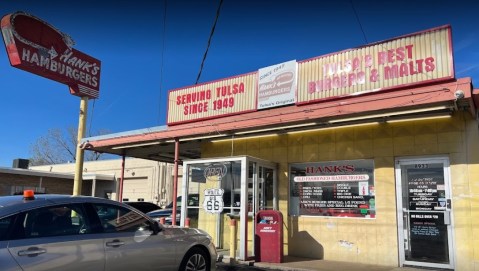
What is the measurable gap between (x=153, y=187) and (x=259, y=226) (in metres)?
23.4

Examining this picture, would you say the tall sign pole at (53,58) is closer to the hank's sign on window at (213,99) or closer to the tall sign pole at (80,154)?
the tall sign pole at (80,154)

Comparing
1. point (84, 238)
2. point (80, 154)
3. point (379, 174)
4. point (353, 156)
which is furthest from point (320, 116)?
point (80, 154)

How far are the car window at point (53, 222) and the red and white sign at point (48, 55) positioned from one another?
11.2 m

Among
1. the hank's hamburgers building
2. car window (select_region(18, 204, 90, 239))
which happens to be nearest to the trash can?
the hank's hamburgers building

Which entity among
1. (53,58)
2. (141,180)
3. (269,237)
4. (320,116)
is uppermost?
(53,58)

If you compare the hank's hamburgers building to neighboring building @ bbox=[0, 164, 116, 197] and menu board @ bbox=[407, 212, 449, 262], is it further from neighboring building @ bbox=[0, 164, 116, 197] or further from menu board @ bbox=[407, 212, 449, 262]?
neighboring building @ bbox=[0, 164, 116, 197]

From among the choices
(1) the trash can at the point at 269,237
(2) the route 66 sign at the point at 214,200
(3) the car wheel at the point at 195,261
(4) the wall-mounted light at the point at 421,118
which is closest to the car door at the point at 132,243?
(3) the car wheel at the point at 195,261

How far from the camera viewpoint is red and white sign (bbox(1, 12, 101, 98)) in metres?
14.9

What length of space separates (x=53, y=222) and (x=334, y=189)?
7183 mm

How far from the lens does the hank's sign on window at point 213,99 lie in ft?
42.2

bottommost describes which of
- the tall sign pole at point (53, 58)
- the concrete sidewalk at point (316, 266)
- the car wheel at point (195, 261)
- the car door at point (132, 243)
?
the concrete sidewalk at point (316, 266)

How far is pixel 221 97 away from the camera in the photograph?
44.0 ft

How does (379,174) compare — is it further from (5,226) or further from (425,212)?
(5,226)

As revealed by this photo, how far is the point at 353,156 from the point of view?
10.6 m
